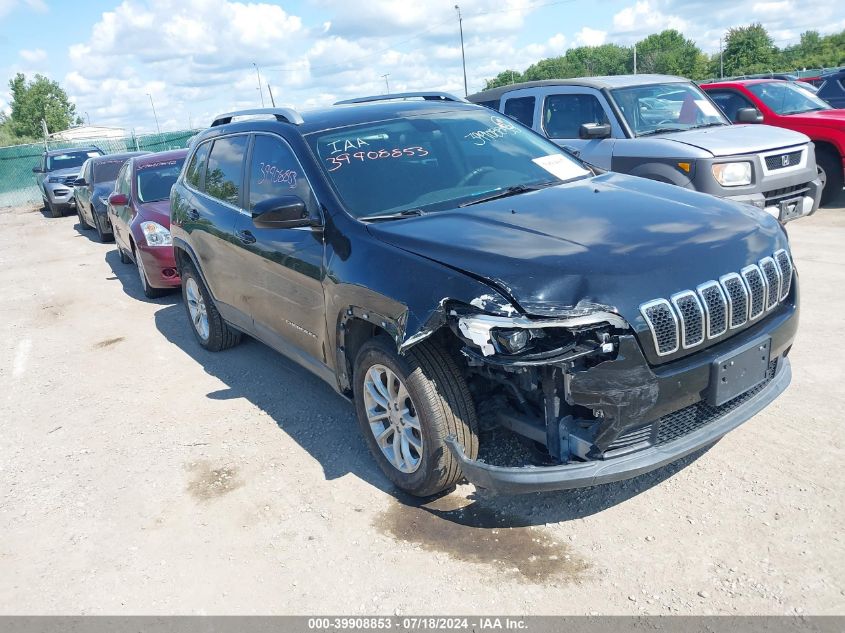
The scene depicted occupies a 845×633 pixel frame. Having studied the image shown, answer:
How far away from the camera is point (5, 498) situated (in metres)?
4.29

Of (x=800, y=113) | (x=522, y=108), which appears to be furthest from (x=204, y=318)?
(x=800, y=113)

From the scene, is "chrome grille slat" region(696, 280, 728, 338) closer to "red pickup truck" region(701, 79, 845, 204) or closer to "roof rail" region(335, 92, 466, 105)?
"roof rail" region(335, 92, 466, 105)

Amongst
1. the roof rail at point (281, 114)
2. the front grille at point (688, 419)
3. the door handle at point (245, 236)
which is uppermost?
the roof rail at point (281, 114)

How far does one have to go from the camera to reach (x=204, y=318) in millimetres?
6391

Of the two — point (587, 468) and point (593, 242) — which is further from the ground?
point (593, 242)

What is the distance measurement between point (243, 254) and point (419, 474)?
2228mm

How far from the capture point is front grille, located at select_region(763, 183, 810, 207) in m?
7.69

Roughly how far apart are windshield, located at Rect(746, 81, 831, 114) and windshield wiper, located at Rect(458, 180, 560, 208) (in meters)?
8.02

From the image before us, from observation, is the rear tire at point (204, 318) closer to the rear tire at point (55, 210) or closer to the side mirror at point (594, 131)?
the side mirror at point (594, 131)

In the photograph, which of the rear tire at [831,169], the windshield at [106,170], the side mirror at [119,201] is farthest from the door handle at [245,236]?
the windshield at [106,170]

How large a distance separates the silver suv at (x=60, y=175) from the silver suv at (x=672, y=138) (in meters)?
→ 15.2

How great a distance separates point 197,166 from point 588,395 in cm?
440

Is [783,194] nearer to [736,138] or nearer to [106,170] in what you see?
[736,138]

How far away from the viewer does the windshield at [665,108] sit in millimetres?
8203
